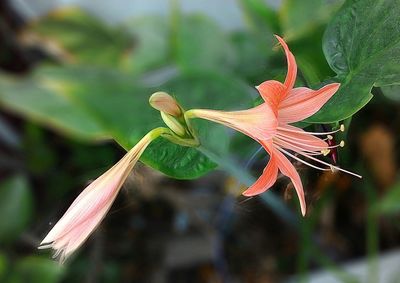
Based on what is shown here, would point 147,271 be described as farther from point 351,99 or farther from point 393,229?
point 351,99

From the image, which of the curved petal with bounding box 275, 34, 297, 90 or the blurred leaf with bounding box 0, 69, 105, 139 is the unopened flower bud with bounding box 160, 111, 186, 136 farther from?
the blurred leaf with bounding box 0, 69, 105, 139

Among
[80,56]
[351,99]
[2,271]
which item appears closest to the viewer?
[351,99]

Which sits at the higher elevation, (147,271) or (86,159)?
(86,159)

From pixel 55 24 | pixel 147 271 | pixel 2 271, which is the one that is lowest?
pixel 147 271

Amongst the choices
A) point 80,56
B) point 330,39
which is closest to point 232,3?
point 80,56

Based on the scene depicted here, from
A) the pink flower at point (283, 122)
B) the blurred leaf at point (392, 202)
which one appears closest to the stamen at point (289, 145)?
the pink flower at point (283, 122)

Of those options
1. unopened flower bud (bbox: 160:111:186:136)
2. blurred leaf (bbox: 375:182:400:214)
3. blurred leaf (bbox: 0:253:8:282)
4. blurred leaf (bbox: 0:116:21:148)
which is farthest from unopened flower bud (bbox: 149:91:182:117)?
blurred leaf (bbox: 0:116:21:148)

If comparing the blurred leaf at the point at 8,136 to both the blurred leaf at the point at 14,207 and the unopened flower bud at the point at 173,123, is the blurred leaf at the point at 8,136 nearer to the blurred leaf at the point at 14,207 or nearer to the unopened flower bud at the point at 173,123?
the blurred leaf at the point at 14,207

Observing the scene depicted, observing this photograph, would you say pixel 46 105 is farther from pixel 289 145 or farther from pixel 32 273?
pixel 289 145
